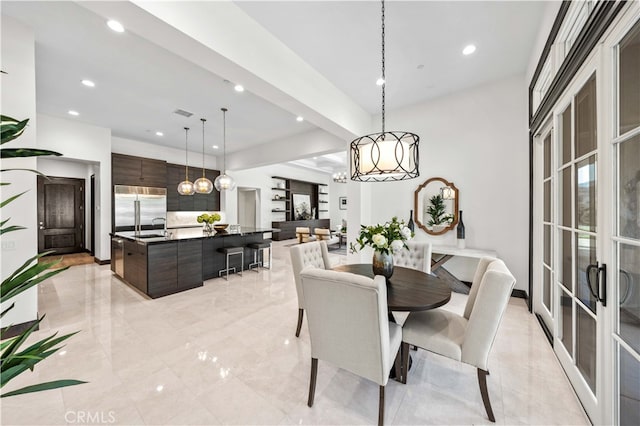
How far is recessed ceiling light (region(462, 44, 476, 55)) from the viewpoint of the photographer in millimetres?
3117

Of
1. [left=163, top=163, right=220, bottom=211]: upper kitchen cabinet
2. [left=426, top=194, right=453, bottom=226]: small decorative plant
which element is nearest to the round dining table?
[left=426, top=194, right=453, bottom=226]: small decorative plant

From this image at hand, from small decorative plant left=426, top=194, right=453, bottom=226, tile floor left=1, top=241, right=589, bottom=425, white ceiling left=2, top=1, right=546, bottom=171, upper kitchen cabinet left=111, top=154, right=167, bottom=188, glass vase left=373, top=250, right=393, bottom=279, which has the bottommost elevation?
tile floor left=1, top=241, right=589, bottom=425

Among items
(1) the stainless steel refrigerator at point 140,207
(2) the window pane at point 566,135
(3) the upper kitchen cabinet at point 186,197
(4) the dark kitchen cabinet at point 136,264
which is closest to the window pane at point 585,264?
(2) the window pane at point 566,135

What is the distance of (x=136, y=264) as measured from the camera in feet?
13.4

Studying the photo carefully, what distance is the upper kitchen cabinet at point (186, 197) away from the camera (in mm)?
7340

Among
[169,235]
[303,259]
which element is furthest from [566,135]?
[169,235]

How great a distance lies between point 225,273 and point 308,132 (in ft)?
11.9

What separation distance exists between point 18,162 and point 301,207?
8.94m

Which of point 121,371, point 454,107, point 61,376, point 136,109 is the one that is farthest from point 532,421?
point 136,109

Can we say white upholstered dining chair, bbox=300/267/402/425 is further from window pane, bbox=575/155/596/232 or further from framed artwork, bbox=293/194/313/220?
framed artwork, bbox=293/194/313/220

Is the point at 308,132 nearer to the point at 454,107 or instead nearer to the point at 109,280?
the point at 454,107

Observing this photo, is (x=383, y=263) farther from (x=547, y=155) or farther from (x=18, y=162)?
(x=18, y=162)

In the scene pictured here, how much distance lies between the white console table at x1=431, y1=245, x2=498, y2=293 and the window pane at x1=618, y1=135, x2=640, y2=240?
2437 millimetres

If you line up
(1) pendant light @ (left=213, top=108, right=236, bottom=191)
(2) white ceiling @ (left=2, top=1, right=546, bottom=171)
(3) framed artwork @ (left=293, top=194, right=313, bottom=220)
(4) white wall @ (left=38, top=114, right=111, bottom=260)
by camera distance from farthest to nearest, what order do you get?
(3) framed artwork @ (left=293, top=194, right=313, bottom=220)
(1) pendant light @ (left=213, top=108, right=236, bottom=191)
(4) white wall @ (left=38, top=114, right=111, bottom=260)
(2) white ceiling @ (left=2, top=1, right=546, bottom=171)
